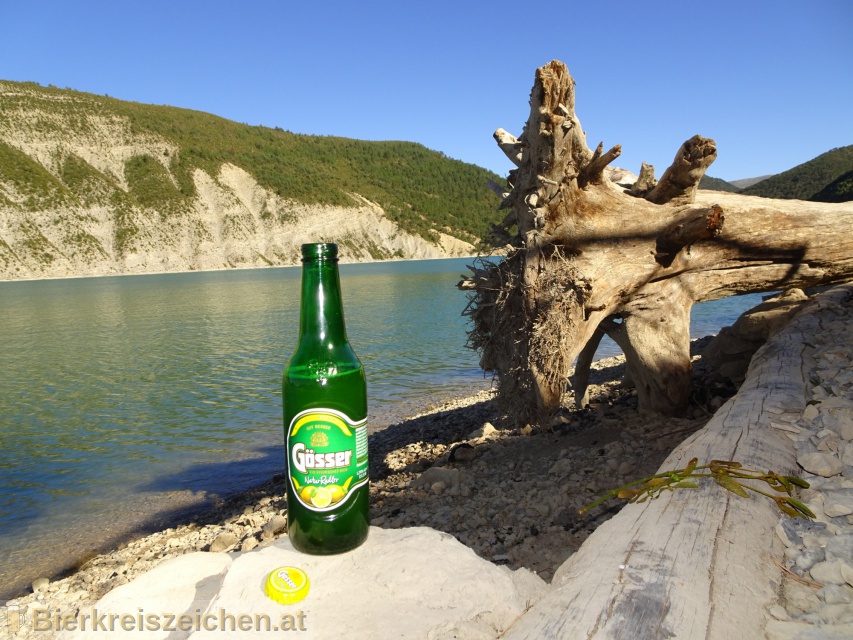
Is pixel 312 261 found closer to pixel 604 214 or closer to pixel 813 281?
pixel 604 214

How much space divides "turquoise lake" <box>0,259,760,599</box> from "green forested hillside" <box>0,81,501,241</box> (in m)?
36.0

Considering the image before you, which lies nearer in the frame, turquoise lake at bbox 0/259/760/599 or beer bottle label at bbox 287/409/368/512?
beer bottle label at bbox 287/409/368/512

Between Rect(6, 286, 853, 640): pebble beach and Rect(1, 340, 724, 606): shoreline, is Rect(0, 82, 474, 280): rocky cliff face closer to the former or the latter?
Rect(1, 340, 724, 606): shoreline

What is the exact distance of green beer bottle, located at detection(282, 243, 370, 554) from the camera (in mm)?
2027

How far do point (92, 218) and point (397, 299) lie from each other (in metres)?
58.8

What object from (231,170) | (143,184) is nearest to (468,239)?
(231,170)

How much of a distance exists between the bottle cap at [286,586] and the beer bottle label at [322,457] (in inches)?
9.8

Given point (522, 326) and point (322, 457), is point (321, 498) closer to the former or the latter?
point (322, 457)

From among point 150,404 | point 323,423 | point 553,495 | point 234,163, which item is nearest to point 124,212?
point 234,163

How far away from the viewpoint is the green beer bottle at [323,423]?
2.03 m

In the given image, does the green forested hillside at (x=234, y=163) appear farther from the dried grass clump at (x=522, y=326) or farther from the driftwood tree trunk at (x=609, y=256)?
the dried grass clump at (x=522, y=326)

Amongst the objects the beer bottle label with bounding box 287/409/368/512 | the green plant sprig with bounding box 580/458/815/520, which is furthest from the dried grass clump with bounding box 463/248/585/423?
the beer bottle label with bounding box 287/409/368/512

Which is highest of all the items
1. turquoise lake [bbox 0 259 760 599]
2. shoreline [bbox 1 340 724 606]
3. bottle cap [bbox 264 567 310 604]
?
bottle cap [bbox 264 567 310 604]

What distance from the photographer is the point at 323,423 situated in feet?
6.60
